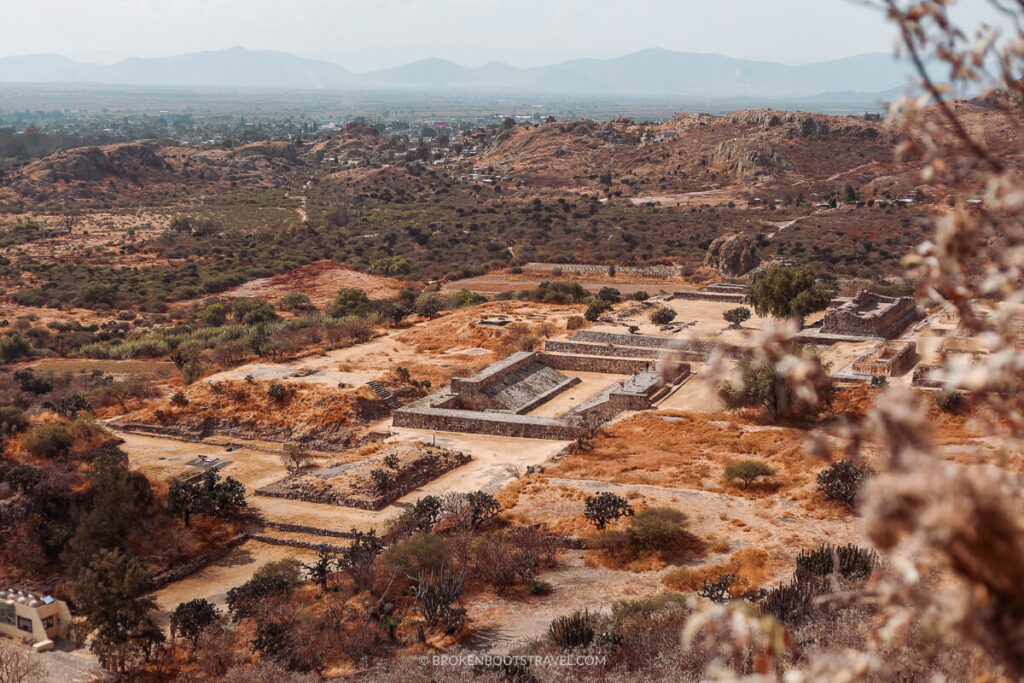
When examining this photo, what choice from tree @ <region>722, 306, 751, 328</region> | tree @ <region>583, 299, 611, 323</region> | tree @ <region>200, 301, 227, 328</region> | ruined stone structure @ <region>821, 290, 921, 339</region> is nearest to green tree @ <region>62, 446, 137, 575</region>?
tree @ <region>583, 299, 611, 323</region>

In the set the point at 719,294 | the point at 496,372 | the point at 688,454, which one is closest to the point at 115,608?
the point at 688,454

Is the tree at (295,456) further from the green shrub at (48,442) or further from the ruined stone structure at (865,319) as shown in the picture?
the ruined stone structure at (865,319)

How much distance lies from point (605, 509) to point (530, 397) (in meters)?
12.7

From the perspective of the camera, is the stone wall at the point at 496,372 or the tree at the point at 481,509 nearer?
the tree at the point at 481,509

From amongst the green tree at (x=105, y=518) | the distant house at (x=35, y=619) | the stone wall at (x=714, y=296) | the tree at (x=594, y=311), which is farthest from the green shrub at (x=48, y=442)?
the stone wall at (x=714, y=296)

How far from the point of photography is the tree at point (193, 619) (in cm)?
1526

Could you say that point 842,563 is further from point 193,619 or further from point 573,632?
point 193,619

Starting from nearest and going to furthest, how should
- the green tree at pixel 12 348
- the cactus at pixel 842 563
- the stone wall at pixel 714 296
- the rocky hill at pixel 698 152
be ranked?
the cactus at pixel 842 563
the green tree at pixel 12 348
the stone wall at pixel 714 296
the rocky hill at pixel 698 152

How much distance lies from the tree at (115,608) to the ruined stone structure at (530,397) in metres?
12.7

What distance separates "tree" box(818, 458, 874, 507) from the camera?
18.7 meters

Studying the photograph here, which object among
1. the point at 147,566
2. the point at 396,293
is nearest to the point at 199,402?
the point at 147,566

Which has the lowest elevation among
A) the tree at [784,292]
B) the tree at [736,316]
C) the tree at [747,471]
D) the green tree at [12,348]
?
the green tree at [12,348]

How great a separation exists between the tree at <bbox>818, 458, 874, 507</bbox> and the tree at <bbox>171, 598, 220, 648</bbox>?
466 inches

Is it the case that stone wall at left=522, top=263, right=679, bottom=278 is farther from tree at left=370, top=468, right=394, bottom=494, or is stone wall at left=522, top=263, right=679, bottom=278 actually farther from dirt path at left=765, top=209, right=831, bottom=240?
tree at left=370, top=468, right=394, bottom=494
